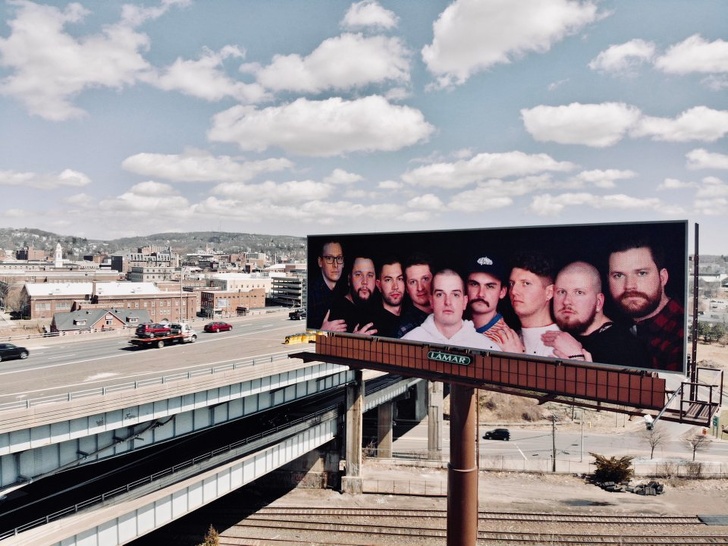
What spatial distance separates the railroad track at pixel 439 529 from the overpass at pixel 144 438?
5965 millimetres

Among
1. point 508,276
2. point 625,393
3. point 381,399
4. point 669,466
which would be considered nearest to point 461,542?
point 625,393

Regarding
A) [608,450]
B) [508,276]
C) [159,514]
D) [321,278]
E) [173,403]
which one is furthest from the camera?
[608,450]

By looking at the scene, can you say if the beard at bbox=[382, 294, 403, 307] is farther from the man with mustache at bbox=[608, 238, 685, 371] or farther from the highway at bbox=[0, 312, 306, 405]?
the highway at bbox=[0, 312, 306, 405]

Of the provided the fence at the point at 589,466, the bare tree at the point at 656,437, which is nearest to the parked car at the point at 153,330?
the fence at the point at 589,466

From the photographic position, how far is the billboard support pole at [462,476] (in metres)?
30.6

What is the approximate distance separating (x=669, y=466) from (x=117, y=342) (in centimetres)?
6497

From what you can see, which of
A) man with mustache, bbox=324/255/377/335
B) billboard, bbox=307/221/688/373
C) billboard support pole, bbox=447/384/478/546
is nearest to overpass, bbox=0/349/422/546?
man with mustache, bbox=324/255/377/335

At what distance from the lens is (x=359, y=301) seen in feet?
118

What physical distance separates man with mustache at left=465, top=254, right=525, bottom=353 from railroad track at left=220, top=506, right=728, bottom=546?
21.0 metres

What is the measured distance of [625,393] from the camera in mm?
26250

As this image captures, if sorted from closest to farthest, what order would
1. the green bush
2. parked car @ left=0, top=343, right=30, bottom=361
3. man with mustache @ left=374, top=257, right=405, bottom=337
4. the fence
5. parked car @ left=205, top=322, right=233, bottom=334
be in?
man with mustache @ left=374, top=257, right=405, bottom=337 < parked car @ left=0, top=343, right=30, bottom=361 < the green bush < the fence < parked car @ left=205, top=322, right=233, bottom=334

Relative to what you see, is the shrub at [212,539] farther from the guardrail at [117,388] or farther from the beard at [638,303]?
the beard at [638,303]

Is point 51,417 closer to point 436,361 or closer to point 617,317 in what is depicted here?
point 436,361

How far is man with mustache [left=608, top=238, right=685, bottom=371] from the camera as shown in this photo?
2448 cm
